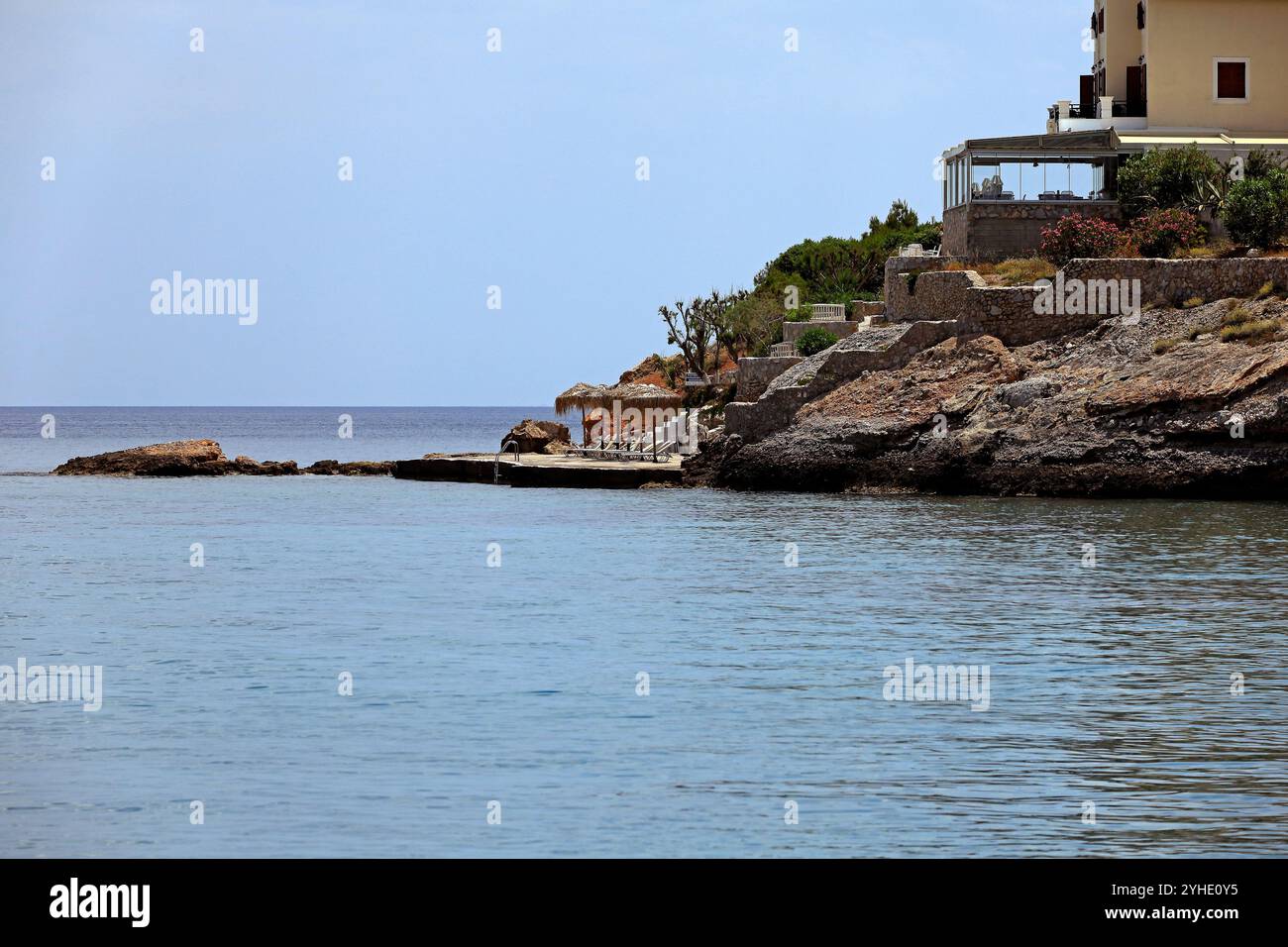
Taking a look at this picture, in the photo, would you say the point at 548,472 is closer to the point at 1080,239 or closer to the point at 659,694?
the point at 1080,239

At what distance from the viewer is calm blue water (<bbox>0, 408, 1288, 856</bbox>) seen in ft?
40.2

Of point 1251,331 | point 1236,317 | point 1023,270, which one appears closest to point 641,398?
point 1023,270

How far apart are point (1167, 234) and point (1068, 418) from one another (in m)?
8.11

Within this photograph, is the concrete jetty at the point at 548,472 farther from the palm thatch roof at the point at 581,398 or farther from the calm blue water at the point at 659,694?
the calm blue water at the point at 659,694

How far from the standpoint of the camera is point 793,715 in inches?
651

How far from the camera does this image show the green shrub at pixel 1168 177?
51.4m

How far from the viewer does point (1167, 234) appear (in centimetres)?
4953

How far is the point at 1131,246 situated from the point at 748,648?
3269cm

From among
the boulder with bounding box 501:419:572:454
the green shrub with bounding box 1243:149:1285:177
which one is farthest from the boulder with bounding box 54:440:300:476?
the green shrub with bounding box 1243:149:1285:177

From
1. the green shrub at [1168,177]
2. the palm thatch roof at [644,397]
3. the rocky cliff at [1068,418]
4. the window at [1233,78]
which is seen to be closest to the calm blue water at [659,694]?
the rocky cliff at [1068,418]

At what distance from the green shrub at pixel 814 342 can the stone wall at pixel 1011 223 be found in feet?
17.3

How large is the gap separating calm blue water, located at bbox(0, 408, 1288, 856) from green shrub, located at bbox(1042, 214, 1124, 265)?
13.7 meters

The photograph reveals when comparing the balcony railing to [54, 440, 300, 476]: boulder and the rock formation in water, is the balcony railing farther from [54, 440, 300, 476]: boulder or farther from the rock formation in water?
[54, 440, 300, 476]: boulder

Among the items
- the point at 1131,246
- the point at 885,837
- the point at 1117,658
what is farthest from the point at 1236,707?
the point at 1131,246
